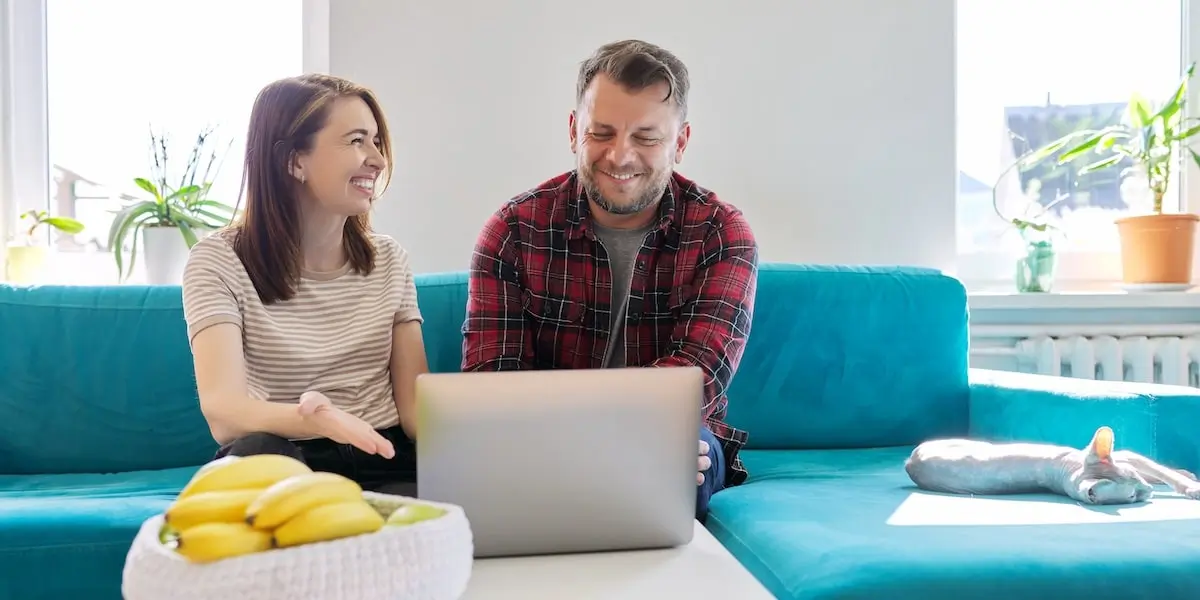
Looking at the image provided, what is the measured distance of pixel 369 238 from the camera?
153 cm

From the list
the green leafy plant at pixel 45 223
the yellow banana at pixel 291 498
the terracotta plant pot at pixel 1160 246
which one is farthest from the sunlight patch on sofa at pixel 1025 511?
the green leafy plant at pixel 45 223

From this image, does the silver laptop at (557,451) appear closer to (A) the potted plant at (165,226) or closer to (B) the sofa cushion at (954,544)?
(B) the sofa cushion at (954,544)

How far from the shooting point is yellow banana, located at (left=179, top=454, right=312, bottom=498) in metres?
0.70

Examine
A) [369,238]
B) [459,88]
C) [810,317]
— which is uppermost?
[459,88]

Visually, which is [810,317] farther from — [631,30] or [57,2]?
[57,2]

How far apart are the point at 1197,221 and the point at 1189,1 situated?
67cm

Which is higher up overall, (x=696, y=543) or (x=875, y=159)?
(x=875, y=159)

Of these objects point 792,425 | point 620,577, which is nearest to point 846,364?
point 792,425

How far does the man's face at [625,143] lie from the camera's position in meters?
1.49

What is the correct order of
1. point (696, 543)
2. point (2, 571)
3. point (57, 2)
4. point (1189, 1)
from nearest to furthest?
point (696, 543), point (2, 571), point (57, 2), point (1189, 1)

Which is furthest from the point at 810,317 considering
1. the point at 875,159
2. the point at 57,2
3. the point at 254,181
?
the point at 57,2

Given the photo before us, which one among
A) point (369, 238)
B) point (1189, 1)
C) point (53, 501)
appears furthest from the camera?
point (1189, 1)

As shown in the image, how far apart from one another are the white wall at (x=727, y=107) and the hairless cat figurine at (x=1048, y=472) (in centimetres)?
98

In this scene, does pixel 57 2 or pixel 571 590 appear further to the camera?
pixel 57 2
